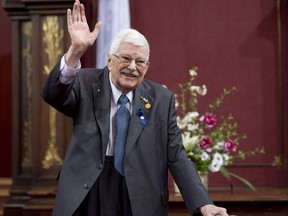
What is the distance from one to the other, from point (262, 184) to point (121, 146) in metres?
2.81

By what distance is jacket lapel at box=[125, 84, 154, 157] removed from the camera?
6.56 ft

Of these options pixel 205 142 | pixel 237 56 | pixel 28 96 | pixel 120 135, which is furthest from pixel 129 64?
pixel 237 56

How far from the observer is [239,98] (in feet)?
15.0

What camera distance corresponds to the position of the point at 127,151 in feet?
6.53

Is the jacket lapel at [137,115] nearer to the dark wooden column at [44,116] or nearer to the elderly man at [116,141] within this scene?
the elderly man at [116,141]

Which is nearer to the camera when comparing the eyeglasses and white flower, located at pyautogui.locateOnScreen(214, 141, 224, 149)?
the eyeglasses

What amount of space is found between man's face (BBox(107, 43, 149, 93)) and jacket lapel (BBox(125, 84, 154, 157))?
0.09 m

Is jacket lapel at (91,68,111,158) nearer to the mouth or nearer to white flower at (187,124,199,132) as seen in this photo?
the mouth

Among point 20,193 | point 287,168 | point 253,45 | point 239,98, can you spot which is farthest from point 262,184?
point 20,193

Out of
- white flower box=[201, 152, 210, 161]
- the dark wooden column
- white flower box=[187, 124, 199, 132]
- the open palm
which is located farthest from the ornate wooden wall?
the open palm

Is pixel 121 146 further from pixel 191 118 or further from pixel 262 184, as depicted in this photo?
pixel 262 184

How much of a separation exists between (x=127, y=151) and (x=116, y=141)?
0.07m

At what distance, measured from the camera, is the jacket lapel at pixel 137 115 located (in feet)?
6.56

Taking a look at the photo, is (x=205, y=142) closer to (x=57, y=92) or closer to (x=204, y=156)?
(x=204, y=156)
